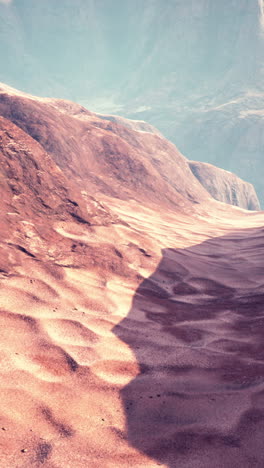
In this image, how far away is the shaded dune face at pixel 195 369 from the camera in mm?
2871

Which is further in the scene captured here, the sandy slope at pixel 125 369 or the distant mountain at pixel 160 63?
the distant mountain at pixel 160 63

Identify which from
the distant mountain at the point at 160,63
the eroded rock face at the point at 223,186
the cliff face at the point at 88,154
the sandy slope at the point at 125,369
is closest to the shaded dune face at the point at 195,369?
the sandy slope at the point at 125,369

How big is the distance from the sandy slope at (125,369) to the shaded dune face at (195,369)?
0.6 inches

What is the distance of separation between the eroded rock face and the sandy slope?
26151 mm

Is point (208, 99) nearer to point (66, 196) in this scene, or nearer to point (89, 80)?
point (89, 80)

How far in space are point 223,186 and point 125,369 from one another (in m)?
32.0

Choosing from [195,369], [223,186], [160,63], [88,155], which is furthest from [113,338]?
[160,63]

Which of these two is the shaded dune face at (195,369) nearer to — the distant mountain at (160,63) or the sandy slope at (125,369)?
Result: the sandy slope at (125,369)

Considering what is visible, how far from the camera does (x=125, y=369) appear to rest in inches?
156

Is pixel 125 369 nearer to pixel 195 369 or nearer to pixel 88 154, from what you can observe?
pixel 195 369

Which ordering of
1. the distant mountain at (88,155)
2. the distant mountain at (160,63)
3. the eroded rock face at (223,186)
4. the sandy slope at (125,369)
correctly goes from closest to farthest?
Result: the sandy slope at (125,369), the distant mountain at (88,155), the eroded rock face at (223,186), the distant mountain at (160,63)

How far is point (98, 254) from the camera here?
6.80 metres

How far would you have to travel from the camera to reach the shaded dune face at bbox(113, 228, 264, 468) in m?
2.87

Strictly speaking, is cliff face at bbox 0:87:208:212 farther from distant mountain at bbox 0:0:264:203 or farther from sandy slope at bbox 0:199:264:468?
distant mountain at bbox 0:0:264:203
